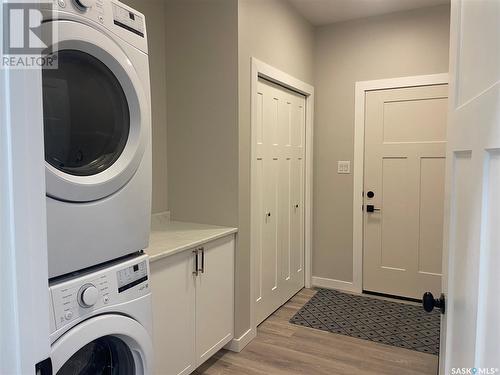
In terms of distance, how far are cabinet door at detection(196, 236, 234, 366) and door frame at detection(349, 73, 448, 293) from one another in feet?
5.45

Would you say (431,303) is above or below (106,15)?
below

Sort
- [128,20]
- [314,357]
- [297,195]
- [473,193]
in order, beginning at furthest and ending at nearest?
[297,195]
[314,357]
[128,20]
[473,193]

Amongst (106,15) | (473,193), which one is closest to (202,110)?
(106,15)

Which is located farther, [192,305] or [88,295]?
[192,305]

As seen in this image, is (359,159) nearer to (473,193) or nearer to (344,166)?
(344,166)

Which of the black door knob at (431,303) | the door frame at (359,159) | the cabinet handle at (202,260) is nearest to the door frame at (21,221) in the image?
the black door knob at (431,303)

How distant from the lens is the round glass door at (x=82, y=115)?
1.09 meters

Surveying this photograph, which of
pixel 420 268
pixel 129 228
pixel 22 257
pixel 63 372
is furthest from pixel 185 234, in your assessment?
pixel 420 268

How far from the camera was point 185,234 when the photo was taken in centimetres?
231

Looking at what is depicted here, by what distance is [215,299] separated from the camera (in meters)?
2.37

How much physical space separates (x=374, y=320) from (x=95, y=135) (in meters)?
2.74

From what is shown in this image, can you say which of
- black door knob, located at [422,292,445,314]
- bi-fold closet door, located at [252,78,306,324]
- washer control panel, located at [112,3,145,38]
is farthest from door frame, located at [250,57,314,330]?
black door knob, located at [422,292,445,314]

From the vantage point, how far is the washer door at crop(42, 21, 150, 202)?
42.1 inches

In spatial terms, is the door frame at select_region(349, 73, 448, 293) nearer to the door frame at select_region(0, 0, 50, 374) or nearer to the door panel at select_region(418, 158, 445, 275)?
the door panel at select_region(418, 158, 445, 275)
